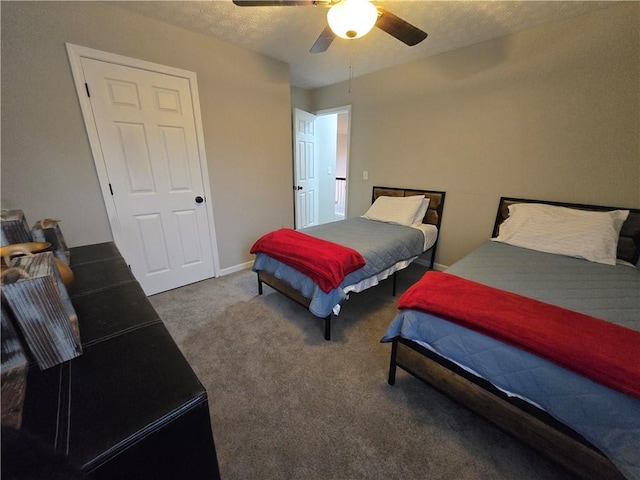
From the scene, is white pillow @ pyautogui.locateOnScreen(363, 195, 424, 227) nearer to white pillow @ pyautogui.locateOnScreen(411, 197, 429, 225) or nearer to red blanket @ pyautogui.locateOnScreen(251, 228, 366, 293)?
white pillow @ pyautogui.locateOnScreen(411, 197, 429, 225)

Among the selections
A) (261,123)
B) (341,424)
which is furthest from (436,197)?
(341,424)

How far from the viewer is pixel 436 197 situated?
2.99 metres

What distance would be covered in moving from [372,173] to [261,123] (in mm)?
1612

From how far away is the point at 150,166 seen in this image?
2.29 m

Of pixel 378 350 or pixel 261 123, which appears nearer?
pixel 378 350

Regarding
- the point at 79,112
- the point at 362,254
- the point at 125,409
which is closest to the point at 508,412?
the point at 362,254

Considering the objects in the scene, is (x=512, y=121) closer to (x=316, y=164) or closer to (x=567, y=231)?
(x=567, y=231)

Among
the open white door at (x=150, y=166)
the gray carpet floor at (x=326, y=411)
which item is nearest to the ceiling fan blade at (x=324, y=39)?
the open white door at (x=150, y=166)

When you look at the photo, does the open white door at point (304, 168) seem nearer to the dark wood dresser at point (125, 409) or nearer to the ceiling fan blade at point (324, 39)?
the ceiling fan blade at point (324, 39)

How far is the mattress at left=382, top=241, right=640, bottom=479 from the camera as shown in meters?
0.82

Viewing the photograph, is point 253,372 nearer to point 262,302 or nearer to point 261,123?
point 262,302

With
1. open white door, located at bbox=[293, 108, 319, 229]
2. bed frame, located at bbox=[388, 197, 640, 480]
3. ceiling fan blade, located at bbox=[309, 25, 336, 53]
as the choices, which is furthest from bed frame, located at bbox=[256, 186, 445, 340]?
ceiling fan blade, located at bbox=[309, 25, 336, 53]

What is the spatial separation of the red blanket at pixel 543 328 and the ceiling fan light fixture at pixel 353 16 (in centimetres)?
151

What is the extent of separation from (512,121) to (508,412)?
99.4 inches
